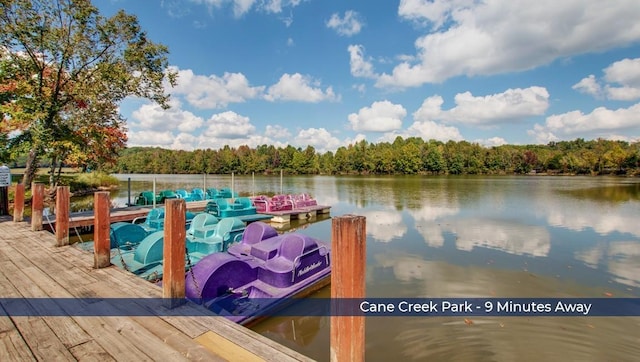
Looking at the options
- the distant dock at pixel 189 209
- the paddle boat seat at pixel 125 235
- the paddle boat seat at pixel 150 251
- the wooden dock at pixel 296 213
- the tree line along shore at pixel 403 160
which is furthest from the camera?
the tree line along shore at pixel 403 160

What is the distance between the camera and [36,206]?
7.68m

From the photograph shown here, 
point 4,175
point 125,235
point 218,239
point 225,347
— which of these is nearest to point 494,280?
point 218,239

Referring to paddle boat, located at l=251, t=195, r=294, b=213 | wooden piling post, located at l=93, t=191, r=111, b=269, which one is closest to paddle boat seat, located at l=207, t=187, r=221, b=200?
paddle boat, located at l=251, t=195, r=294, b=213

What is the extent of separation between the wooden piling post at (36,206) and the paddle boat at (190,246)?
6.15 feet

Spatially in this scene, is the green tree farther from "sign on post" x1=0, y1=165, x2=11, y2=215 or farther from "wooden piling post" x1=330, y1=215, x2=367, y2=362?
"wooden piling post" x1=330, y1=215, x2=367, y2=362

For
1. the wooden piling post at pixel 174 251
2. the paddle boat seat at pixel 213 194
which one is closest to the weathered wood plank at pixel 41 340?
the wooden piling post at pixel 174 251

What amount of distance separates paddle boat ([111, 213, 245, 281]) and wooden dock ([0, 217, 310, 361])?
2014 millimetres

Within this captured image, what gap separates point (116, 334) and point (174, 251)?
35.1 inches

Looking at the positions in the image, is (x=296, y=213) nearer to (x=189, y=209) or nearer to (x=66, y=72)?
(x=189, y=209)

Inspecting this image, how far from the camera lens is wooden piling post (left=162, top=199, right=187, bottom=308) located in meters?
3.35

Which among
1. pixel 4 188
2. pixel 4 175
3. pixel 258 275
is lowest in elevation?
pixel 258 275

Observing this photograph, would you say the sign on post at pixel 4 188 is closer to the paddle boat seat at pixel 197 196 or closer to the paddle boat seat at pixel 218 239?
the paddle boat seat at pixel 218 239

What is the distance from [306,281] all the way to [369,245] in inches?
206

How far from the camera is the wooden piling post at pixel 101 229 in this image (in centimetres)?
470
